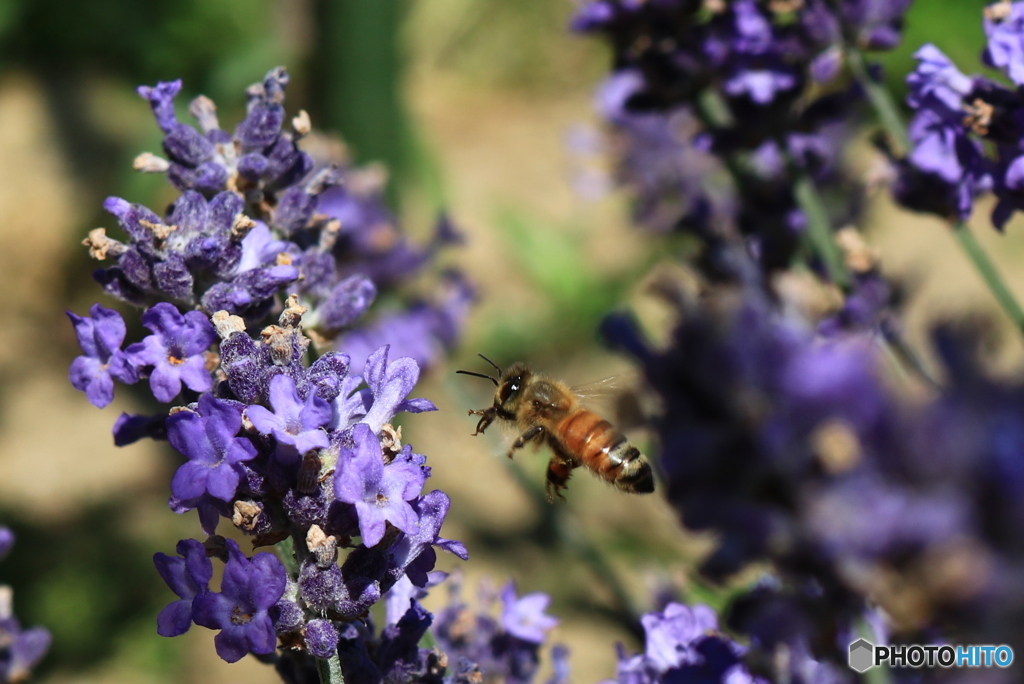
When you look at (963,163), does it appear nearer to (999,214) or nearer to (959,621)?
(999,214)

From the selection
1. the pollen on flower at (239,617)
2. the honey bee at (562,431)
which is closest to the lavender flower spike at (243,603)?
the pollen on flower at (239,617)

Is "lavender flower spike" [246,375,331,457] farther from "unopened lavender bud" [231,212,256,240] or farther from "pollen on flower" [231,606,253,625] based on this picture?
"unopened lavender bud" [231,212,256,240]

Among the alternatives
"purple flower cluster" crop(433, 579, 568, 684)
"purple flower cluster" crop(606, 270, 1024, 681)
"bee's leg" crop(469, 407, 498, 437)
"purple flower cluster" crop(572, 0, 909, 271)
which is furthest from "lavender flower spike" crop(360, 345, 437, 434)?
"purple flower cluster" crop(572, 0, 909, 271)

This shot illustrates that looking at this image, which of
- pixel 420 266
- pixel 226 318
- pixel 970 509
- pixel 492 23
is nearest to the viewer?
pixel 970 509

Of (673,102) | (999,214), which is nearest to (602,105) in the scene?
(673,102)

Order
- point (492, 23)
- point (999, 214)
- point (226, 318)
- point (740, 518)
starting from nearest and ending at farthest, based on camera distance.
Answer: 1. point (740, 518)
2. point (226, 318)
3. point (999, 214)
4. point (492, 23)

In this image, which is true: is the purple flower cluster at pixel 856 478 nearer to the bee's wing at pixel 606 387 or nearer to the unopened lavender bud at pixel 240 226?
the unopened lavender bud at pixel 240 226
